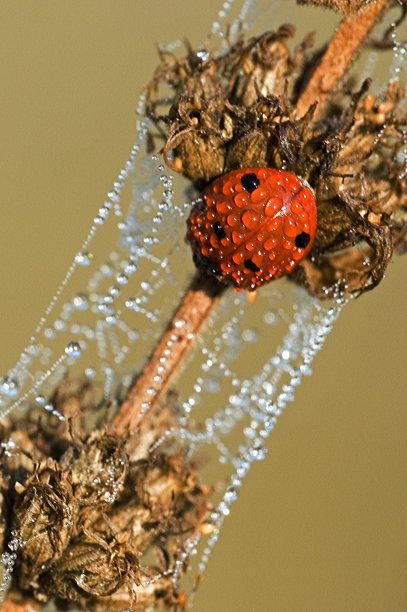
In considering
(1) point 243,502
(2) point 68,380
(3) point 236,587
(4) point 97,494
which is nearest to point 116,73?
(1) point 243,502

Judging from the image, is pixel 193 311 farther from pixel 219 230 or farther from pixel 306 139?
pixel 306 139

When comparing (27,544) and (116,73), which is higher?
(116,73)

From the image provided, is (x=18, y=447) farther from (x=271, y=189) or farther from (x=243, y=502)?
(x=243, y=502)

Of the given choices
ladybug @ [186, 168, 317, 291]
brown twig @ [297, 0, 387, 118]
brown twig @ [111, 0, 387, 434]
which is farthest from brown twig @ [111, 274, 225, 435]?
brown twig @ [297, 0, 387, 118]

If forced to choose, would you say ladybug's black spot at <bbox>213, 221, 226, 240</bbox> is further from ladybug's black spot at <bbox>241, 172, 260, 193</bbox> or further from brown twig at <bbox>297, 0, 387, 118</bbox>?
brown twig at <bbox>297, 0, 387, 118</bbox>

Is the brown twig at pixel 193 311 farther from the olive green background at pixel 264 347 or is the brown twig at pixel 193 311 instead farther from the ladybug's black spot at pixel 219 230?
the olive green background at pixel 264 347

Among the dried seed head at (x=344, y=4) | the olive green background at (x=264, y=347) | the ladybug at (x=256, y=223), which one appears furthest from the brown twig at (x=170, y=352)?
the olive green background at (x=264, y=347)
